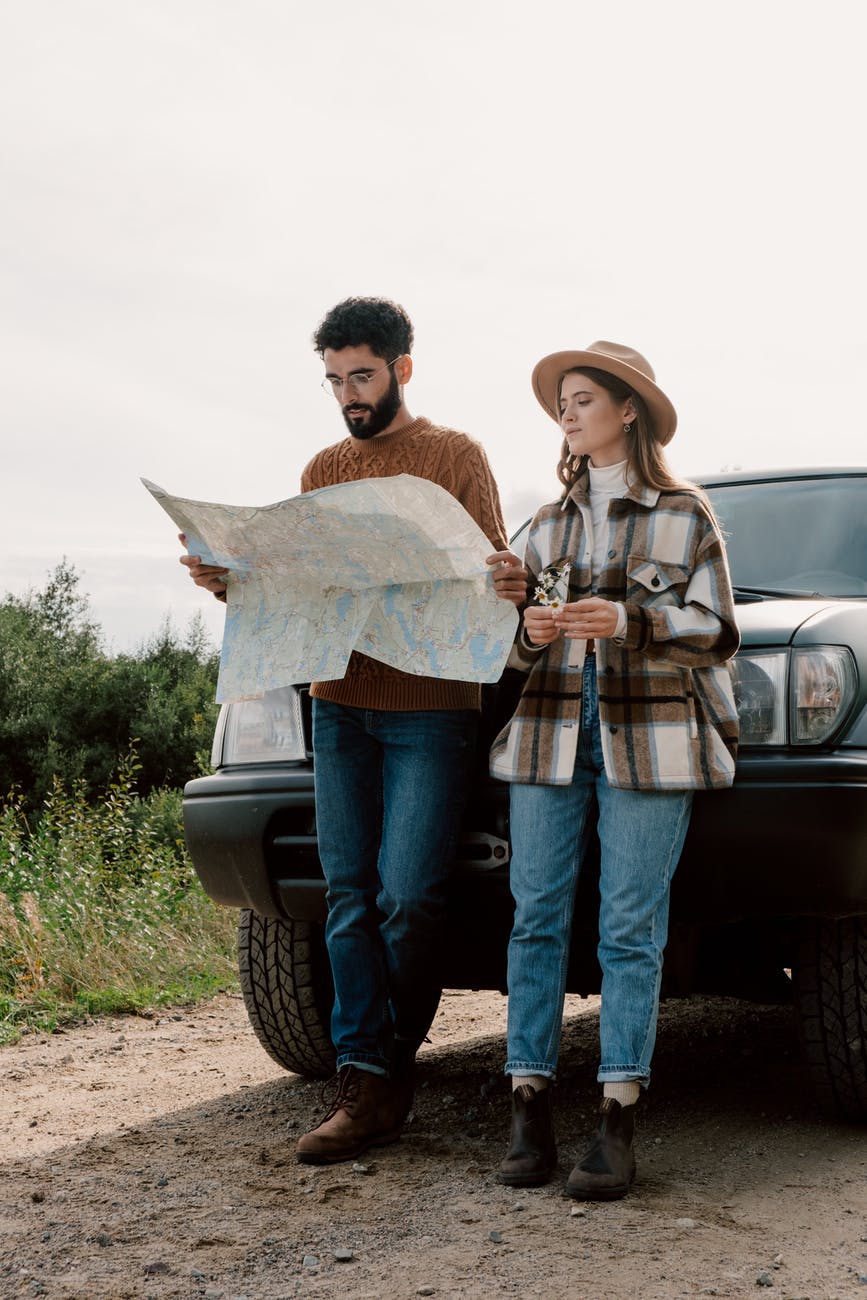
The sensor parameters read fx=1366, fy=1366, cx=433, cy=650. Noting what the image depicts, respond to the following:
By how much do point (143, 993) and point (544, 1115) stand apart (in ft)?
10.7

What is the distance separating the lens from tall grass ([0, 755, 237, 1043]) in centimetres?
586

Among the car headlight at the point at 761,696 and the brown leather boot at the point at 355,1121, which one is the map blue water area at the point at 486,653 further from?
the brown leather boot at the point at 355,1121

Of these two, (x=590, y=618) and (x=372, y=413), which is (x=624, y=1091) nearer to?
(x=590, y=618)

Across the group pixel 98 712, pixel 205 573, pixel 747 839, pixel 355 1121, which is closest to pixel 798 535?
pixel 747 839

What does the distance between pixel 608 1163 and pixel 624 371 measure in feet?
5.62

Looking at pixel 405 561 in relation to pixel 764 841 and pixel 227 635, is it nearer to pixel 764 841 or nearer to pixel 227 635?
pixel 227 635

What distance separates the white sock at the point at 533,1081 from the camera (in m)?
3.00

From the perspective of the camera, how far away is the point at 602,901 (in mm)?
2965

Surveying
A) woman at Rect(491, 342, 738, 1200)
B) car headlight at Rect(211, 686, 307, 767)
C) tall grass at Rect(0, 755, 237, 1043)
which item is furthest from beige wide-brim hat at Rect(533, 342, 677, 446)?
tall grass at Rect(0, 755, 237, 1043)

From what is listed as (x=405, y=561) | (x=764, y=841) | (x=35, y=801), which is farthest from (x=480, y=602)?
(x=35, y=801)

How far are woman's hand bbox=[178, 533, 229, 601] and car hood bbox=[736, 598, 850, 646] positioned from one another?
1.22 metres

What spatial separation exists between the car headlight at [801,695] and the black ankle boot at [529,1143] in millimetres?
912

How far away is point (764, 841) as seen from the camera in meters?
2.87

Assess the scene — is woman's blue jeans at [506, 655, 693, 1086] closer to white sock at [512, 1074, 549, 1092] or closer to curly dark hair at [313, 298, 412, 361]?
white sock at [512, 1074, 549, 1092]
